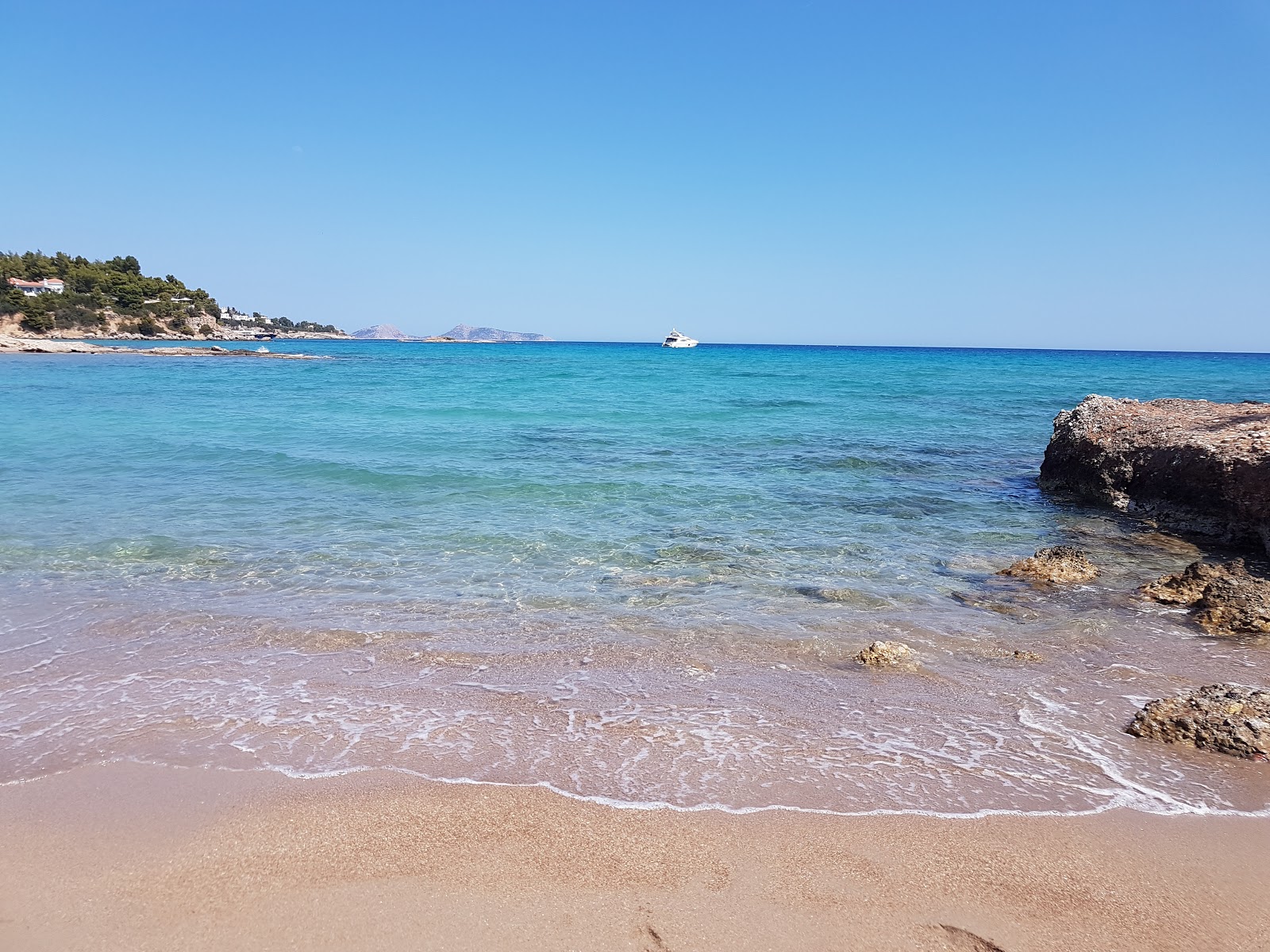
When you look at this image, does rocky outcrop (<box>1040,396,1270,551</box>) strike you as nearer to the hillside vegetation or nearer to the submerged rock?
the submerged rock

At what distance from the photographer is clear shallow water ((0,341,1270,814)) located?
365 centimetres

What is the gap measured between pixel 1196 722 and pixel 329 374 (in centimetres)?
4398

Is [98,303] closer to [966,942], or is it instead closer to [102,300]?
[102,300]

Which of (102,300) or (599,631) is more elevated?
(102,300)

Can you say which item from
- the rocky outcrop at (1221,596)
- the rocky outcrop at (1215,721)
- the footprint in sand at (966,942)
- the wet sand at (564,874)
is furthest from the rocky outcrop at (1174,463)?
the footprint in sand at (966,942)

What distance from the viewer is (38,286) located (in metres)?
93.3

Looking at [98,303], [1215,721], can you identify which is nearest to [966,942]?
[1215,721]

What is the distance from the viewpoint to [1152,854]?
2963 mm

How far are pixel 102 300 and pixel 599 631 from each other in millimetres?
108985

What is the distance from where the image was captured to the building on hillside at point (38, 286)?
8826 cm

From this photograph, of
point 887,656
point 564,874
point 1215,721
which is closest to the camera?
point 564,874

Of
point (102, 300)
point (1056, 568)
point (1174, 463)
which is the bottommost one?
point (1056, 568)

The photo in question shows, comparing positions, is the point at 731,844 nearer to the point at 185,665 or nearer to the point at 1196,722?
the point at 1196,722

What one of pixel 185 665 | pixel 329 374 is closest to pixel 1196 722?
pixel 185 665
